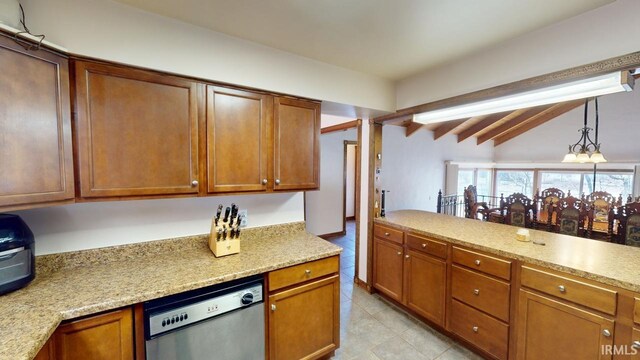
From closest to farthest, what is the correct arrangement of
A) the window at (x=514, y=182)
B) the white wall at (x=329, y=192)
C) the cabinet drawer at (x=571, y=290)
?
1. the cabinet drawer at (x=571, y=290)
2. the white wall at (x=329, y=192)
3. the window at (x=514, y=182)

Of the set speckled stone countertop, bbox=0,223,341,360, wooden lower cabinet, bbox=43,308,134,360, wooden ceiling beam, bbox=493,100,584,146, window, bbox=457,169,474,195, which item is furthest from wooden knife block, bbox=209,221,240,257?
window, bbox=457,169,474,195

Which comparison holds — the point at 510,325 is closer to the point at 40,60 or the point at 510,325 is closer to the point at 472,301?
the point at 472,301

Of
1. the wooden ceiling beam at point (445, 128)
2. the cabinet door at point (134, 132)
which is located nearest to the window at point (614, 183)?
the wooden ceiling beam at point (445, 128)

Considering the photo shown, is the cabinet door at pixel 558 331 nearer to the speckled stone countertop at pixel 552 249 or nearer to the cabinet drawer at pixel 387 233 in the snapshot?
the speckled stone countertop at pixel 552 249

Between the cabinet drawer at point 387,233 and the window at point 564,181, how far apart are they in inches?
268

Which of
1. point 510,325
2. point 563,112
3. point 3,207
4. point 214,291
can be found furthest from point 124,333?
point 563,112

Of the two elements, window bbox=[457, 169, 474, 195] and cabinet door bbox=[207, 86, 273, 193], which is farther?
window bbox=[457, 169, 474, 195]

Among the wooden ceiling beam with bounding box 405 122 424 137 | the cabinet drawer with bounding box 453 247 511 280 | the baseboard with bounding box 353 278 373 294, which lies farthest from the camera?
the wooden ceiling beam with bounding box 405 122 424 137

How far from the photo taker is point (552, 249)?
5.78 feet

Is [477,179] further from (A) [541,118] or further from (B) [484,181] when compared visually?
(A) [541,118]

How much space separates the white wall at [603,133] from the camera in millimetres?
5324

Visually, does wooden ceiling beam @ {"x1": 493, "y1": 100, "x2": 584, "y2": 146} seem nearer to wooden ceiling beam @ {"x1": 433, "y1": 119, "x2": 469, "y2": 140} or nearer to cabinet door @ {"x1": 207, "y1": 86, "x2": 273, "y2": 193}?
wooden ceiling beam @ {"x1": 433, "y1": 119, "x2": 469, "y2": 140}

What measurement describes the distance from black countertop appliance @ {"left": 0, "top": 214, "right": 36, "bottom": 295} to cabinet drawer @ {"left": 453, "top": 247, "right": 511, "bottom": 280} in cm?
264

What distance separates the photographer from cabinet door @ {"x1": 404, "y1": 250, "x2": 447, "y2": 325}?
2170 mm
